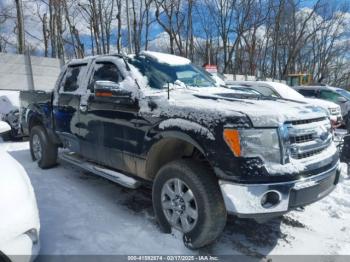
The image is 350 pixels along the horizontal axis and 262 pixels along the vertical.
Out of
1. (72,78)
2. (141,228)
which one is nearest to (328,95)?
(72,78)

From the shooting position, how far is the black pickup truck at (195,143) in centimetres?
281

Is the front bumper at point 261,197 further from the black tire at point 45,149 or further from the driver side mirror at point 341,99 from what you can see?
the driver side mirror at point 341,99

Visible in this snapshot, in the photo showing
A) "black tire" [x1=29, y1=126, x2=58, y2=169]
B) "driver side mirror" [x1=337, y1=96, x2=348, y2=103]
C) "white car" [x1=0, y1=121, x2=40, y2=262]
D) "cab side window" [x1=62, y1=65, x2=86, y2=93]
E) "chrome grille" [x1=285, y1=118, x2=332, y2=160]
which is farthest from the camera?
"driver side mirror" [x1=337, y1=96, x2=348, y2=103]

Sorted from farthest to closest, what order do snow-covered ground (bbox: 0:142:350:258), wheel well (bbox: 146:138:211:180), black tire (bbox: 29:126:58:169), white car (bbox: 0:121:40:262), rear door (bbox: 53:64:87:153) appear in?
black tire (bbox: 29:126:58:169) < rear door (bbox: 53:64:87:153) < wheel well (bbox: 146:138:211:180) < snow-covered ground (bbox: 0:142:350:258) < white car (bbox: 0:121:40:262)

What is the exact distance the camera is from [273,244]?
350 centimetres

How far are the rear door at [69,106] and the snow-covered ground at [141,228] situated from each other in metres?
0.77

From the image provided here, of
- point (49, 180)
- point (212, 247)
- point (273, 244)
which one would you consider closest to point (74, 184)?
point (49, 180)

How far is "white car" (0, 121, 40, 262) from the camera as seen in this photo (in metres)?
2.22

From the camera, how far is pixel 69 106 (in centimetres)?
502

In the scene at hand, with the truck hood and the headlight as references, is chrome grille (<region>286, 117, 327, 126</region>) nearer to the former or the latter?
the truck hood

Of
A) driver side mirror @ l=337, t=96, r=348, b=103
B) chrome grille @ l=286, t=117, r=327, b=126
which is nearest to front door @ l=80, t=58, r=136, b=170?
chrome grille @ l=286, t=117, r=327, b=126

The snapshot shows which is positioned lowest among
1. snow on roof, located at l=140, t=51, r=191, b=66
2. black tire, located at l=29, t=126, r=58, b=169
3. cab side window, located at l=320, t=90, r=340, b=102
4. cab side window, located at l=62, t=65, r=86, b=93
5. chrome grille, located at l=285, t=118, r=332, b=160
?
black tire, located at l=29, t=126, r=58, b=169

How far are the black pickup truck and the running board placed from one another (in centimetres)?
2

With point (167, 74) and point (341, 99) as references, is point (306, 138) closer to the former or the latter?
point (167, 74)
